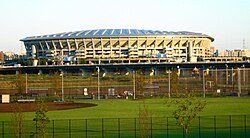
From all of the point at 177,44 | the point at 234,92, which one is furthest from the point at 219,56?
the point at 234,92

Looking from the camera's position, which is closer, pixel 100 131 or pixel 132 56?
pixel 100 131

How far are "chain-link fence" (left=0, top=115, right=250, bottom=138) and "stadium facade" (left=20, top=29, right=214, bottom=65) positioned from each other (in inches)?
5154

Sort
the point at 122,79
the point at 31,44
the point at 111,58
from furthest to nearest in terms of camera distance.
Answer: the point at 31,44, the point at 111,58, the point at 122,79

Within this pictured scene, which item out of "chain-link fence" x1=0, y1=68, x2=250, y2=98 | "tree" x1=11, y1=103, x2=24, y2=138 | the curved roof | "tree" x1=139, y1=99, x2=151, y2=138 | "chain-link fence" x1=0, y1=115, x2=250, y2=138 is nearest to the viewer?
"tree" x1=11, y1=103, x2=24, y2=138

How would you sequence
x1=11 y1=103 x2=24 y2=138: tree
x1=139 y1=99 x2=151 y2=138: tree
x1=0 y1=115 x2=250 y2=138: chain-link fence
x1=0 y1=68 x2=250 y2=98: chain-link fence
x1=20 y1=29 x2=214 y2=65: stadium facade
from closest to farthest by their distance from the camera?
x1=11 y1=103 x2=24 y2=138: tree < x1=139 y1=99 x2=151 y2=138: tree < x1=0 y1=115 x2=250 y2=138: chain-link fence < x1=0 y1=68 x2=250 y2=98: chain-link fence < x1=20 y1=29 x2=214 y2=65: stadium facade

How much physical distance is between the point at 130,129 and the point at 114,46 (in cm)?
14896

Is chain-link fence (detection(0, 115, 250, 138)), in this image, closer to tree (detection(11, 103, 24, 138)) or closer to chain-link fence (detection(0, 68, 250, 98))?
tree (detection(11, 103, 24, 138))

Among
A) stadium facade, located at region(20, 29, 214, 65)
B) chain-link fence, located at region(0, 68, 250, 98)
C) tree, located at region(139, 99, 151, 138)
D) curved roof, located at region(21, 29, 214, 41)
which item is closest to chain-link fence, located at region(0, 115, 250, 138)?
tree, located at region(139, 99, 151, 138)

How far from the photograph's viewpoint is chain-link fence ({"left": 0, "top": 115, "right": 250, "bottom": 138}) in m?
34.4

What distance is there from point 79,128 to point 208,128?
9189 mm

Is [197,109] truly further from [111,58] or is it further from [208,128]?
[111,58]

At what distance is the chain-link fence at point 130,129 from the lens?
34.4 m

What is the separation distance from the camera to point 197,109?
1136 inches

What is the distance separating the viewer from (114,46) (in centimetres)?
18625
